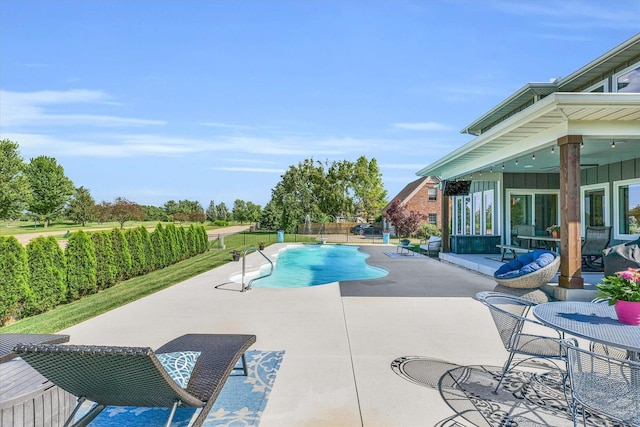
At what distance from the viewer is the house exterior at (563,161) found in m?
6.60

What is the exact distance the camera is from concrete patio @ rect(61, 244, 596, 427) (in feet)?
10.1

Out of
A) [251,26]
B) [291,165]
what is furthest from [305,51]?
[291,165]

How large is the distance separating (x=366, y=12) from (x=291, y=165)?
2713cm

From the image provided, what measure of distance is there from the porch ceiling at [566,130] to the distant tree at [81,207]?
50.6 m

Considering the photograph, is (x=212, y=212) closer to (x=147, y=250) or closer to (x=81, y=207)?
(x=81, y=207)

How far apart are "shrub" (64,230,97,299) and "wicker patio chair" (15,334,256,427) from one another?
21.8 feet

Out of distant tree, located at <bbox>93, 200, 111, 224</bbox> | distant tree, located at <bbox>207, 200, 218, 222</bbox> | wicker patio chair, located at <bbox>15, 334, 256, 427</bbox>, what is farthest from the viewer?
distant tree, located at <bbox>207, 200, 218, 222</bbox>

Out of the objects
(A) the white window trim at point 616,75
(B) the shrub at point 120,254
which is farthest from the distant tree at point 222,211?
(A) the white window trim at point 616,75

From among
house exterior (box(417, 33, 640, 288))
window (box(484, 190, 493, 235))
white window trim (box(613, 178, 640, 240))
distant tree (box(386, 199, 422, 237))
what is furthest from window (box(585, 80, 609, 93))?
distant tree (box(386, 199, 422, 237))

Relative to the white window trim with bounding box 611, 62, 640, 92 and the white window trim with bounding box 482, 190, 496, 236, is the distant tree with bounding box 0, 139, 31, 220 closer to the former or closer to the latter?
the white window trim with bounding box 482, 190, 496, 236

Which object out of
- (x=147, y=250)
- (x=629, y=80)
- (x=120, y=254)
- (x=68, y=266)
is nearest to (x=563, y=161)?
(x=629, y=80)

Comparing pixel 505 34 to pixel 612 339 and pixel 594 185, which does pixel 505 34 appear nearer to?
pixel 594 185

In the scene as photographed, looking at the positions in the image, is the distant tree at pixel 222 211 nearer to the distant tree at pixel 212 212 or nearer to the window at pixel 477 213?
the distant tree at pixel 212 212

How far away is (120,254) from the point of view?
34.1 ft
